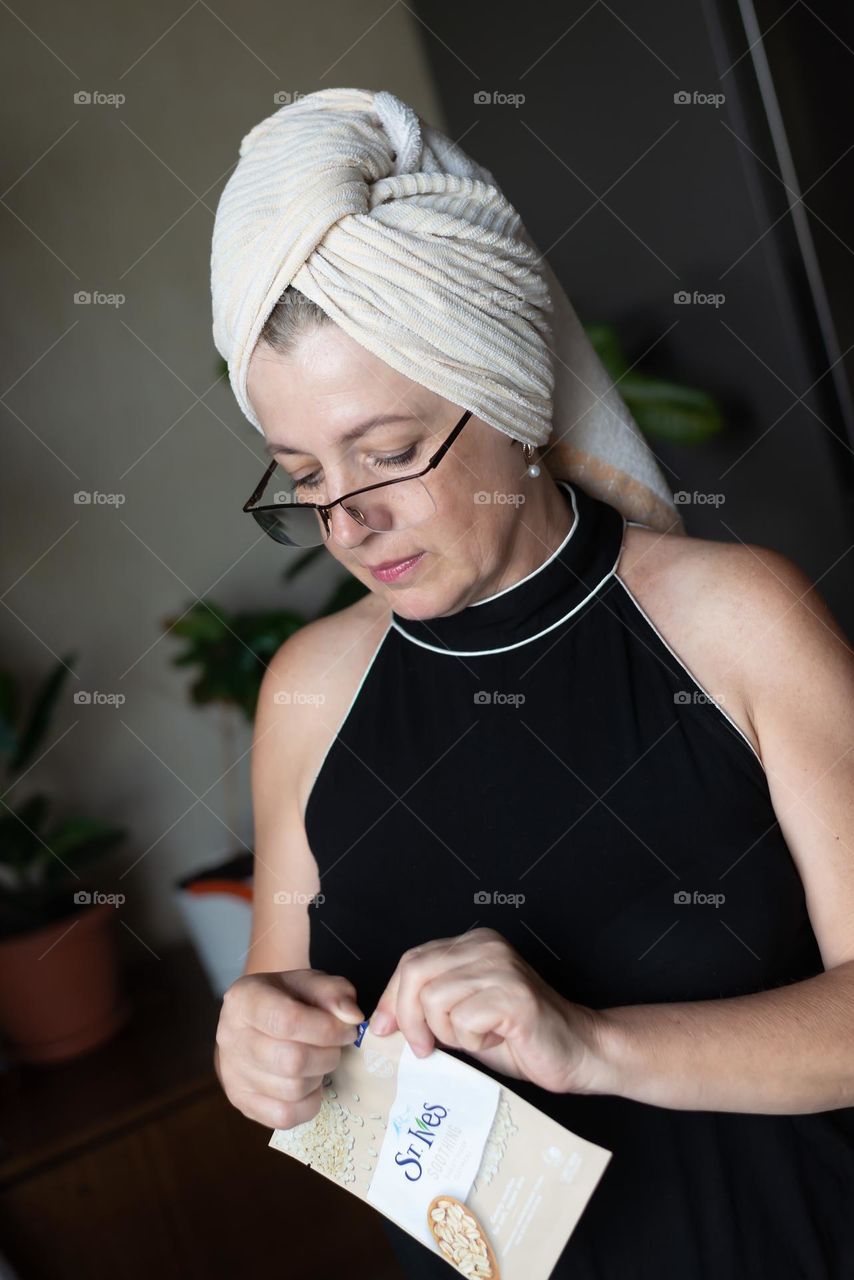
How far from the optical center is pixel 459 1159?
2.98 ft

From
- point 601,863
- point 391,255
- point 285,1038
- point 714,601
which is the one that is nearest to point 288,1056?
point 285,1038

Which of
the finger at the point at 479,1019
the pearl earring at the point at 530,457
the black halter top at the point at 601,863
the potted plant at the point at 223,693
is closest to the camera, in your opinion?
the finger at the point at 479,1019

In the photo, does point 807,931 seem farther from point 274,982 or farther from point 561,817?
point 274,982

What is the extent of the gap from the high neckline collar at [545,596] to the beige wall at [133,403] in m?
1.41

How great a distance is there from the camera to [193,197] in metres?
2.52

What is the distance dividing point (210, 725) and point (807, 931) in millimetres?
1694

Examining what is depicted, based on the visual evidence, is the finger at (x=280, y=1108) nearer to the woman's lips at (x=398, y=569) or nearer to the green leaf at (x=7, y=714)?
the woman's lips at (x=398, y=569)

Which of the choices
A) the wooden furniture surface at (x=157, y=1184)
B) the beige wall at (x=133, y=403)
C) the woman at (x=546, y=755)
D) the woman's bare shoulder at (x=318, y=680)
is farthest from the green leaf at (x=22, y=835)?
the woman at (x=546, y=755)

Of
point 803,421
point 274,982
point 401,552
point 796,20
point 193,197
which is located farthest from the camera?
point 193,197

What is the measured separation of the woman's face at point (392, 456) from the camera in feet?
3.43

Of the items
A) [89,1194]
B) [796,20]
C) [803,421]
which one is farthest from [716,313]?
[89,1194]

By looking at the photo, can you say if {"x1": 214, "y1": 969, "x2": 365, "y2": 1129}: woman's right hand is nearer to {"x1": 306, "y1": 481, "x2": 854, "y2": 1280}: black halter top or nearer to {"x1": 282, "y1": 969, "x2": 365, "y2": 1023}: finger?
{"x1": 282, "y1": 969, "x2": 365, "y2": 1023}: finger

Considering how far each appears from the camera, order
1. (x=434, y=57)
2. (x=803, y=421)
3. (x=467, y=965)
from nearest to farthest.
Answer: (x=467, y=965), (x=803, y=421), (x=434, y=57)

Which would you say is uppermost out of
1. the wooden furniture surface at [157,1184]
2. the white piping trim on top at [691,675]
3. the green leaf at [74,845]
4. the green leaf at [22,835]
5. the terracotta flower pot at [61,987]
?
the white piping trim on top at [691,675]
